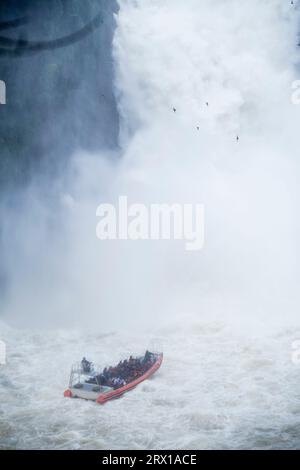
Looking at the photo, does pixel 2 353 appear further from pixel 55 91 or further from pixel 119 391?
pixel 55 91

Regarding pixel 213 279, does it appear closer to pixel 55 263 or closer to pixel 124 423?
pixel 55 263

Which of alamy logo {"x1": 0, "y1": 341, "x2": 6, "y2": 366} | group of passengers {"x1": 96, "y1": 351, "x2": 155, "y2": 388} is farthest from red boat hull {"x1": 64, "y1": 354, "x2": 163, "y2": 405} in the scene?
alamy logo {"x1": 0, "y1": 341, "x2": 6, "y2": 366}

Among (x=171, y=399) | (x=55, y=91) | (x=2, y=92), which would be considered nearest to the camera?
(x=171, y=399)
